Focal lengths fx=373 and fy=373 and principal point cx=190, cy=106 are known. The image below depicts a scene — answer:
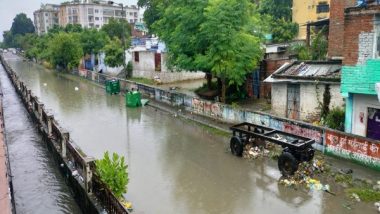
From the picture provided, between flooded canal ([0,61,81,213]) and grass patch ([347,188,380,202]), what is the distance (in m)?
8.74

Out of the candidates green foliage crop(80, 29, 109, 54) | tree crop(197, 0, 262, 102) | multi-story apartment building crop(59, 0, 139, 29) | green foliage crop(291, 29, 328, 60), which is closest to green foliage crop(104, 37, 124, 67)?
green foliage crop(80, 29, 109, 54)

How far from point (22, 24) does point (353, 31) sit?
7068 inches

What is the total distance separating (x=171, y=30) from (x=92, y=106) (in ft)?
27.4

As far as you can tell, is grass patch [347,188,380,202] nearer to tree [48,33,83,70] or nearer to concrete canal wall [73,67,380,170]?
concrete canal wall [73,67,380,170]

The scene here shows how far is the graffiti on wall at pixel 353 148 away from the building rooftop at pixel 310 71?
4.02 metres

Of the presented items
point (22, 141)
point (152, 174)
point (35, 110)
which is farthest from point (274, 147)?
point (35, 110)

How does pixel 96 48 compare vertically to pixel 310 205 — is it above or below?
above

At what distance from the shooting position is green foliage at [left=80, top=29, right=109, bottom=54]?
55.3 metres

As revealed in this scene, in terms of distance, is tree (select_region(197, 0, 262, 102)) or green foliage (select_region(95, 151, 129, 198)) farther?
tree (select_region(197, 0, 262, 102))

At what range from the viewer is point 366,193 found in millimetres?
11477

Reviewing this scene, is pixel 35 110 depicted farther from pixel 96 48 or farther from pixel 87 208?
pixel 96 48

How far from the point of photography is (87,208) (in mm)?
10914

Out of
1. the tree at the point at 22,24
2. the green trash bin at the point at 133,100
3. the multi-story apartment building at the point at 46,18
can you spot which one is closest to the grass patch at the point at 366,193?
→ the green trash bin at the point at 133,100

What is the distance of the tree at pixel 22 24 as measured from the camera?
170375 millimetres
